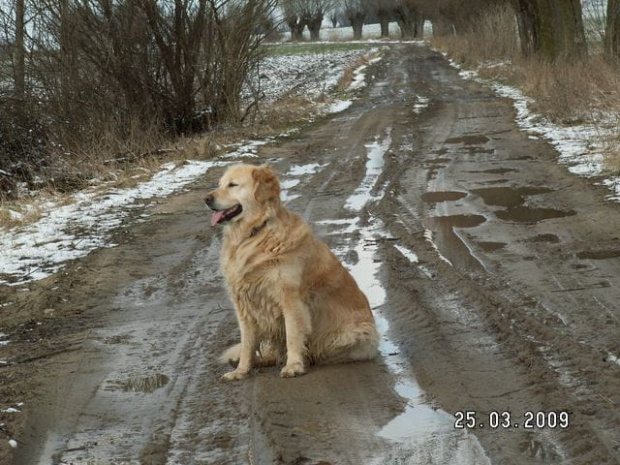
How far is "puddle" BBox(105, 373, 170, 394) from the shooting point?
19.6 ft

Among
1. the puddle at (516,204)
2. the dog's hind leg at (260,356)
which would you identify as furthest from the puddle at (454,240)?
the dog's hind leg at (260,356)

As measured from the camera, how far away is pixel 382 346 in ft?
21.6

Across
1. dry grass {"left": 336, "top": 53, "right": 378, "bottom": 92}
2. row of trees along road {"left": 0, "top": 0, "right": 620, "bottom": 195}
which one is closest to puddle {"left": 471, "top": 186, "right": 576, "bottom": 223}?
row of trees along road {"left": 0, "top": 0, "right": 620, "bottom": 195}

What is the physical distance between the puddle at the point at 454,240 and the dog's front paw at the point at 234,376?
3281mm

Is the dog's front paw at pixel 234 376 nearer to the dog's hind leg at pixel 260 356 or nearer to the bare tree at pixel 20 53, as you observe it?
the dog's hind leg at pixel 260 356

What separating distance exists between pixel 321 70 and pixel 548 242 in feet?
126

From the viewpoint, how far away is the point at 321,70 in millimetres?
46750

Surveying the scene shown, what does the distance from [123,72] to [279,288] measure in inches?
625

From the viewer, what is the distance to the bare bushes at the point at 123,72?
1944 cm

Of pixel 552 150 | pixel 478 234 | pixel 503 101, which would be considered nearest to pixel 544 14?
pixel 503 101

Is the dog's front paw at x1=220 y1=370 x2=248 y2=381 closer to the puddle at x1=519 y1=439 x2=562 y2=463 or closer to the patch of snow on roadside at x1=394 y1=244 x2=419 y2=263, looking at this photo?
the puddle at x1=519 y1=439 x2=562 y2=463

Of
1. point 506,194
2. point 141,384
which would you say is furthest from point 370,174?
point 141,384

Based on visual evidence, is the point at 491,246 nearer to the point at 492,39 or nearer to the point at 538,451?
the point at 538,451

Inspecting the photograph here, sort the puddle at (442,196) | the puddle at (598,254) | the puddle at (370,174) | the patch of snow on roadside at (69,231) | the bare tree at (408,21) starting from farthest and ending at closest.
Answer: the bare tree at (408,21) < the puddle at (370,174) < the puddle at (442,196) < the patch of snow on roadside at (69,231) < the puddle at (598,254)
